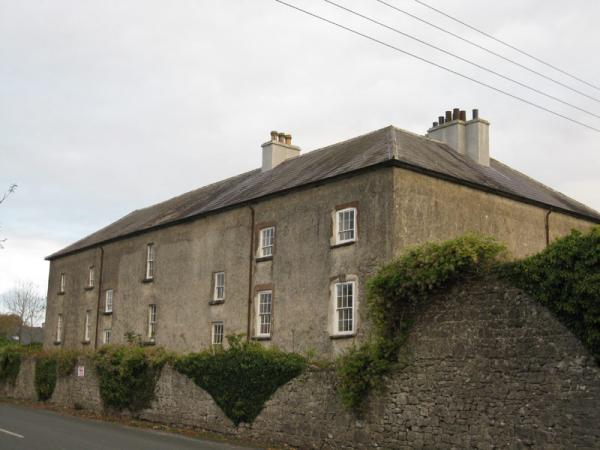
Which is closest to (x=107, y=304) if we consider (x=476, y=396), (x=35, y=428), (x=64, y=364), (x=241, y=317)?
(x=64, y=364)

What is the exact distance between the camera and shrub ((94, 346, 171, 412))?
24.6m

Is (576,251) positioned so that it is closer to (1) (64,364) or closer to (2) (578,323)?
(2) (578,323)

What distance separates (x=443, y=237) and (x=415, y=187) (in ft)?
6.52

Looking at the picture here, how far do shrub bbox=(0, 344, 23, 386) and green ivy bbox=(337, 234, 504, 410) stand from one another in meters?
24.6

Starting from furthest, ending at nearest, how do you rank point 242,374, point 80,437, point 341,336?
point 341,336 → point 242,374 → point 80,437

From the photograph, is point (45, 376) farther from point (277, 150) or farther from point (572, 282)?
point (572, 282)

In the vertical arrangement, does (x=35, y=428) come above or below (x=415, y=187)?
below

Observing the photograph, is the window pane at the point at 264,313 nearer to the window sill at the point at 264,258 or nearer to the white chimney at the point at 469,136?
the window sill at the point at 264,258

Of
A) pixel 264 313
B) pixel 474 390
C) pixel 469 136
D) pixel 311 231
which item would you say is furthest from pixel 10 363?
pixel 474 390

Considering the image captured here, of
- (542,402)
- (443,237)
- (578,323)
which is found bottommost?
(542,402)

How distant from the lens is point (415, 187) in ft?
76.8

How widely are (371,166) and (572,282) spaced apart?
1151 cm

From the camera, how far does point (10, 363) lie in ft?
120

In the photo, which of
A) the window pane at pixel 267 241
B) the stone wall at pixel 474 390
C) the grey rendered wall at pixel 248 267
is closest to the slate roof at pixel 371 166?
the grey rendered wall at pixel 248 267
